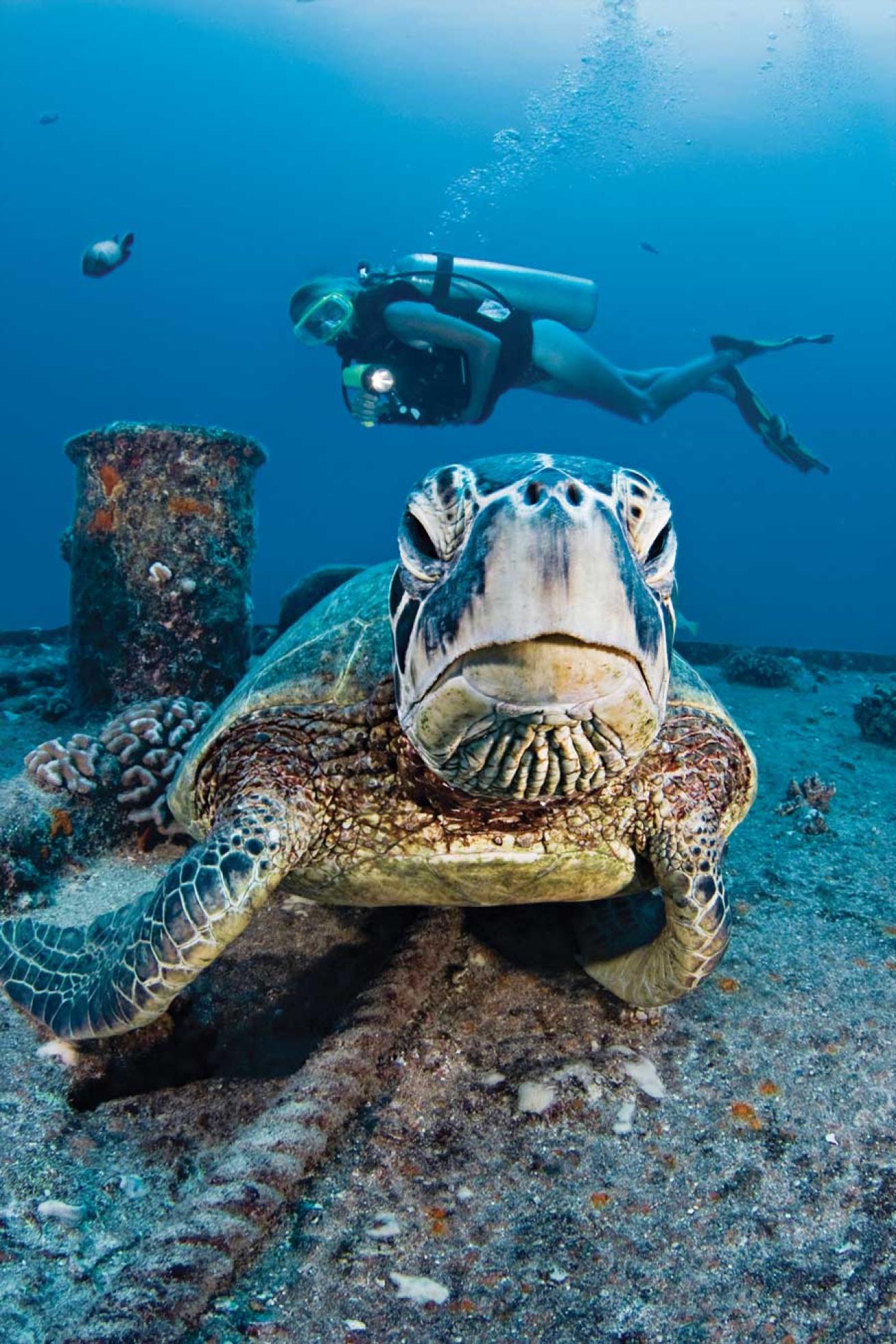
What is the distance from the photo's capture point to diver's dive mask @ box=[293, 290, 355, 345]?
8547 mm

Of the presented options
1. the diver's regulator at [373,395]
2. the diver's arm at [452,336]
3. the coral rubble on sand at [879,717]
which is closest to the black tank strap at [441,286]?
the diver's arm at [452,336]

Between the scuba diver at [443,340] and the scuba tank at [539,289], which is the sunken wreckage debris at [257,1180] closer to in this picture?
the scuba diver at [443,340]

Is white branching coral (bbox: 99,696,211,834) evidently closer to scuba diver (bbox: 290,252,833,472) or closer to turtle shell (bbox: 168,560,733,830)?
turtle shell (bbox: 168,560,733,830)

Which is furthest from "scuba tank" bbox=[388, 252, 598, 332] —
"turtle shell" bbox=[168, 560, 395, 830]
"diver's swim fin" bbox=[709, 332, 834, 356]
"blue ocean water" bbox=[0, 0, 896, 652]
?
"blue ocean water" bbox=[0, 0, 896, 652]

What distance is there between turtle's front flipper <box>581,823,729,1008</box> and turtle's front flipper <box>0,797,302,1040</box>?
3.56ft

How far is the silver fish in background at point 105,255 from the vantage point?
10039 mm

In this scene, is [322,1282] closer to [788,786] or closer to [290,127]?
[788,786]

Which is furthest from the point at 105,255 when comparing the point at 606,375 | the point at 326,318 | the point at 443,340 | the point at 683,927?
the point at 683,927

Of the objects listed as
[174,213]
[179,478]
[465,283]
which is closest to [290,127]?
[174,213]

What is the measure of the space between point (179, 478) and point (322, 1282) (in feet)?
14.1

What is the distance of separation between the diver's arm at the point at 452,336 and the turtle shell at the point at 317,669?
22.3 feet

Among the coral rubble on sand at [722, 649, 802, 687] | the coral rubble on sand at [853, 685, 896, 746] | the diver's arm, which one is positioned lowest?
the coral rubble on sand at [722, 649, 802, 687]

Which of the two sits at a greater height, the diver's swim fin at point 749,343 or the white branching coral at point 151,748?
the diver's swim fin at point 749,343

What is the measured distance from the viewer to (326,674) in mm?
2438
